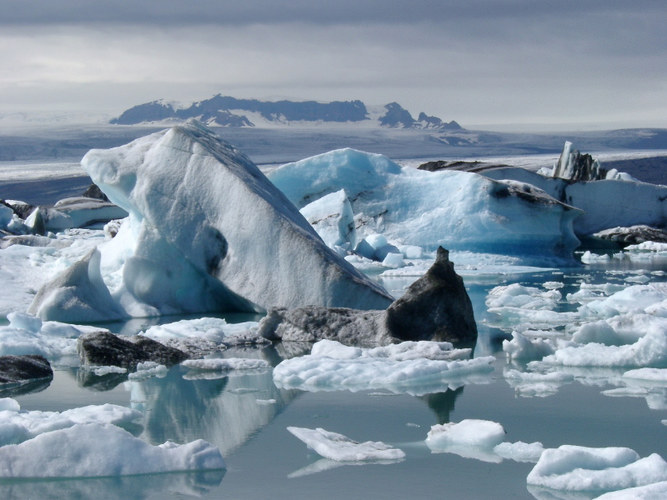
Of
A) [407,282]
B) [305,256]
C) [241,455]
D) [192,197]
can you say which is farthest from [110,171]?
[241,455]

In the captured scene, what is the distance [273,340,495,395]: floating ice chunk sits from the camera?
201 inches

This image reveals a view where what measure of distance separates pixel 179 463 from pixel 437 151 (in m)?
59.8

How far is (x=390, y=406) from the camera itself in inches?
181

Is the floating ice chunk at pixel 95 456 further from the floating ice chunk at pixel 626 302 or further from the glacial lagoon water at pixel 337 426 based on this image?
the floating ice chunk at pixel 626 302

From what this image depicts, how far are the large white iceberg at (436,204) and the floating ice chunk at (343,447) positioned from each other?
1067cm

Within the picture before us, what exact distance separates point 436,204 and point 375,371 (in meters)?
9.95

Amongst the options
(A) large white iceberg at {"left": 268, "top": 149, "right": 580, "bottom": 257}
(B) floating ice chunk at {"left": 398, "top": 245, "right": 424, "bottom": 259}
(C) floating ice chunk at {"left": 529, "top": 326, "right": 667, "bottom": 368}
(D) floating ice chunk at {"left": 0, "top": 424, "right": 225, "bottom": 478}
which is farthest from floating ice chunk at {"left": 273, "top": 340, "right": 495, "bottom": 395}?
(A) large white iceberg at {"left": 268, "top": 149, "right": 580, "bottom": 257}

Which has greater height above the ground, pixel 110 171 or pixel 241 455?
pixel 110 171

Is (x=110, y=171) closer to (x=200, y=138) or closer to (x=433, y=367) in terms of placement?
(x=200, y=138)

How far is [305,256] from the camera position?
25.2 feet

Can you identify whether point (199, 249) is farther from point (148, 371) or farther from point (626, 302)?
point (626, 302)

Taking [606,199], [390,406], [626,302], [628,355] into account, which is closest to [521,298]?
[626,302]

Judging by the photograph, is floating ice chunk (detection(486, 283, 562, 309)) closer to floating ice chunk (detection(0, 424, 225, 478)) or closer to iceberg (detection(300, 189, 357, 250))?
iceberg (detection(300, 189, 357, 250))

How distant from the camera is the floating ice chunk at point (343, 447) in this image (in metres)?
3.63
